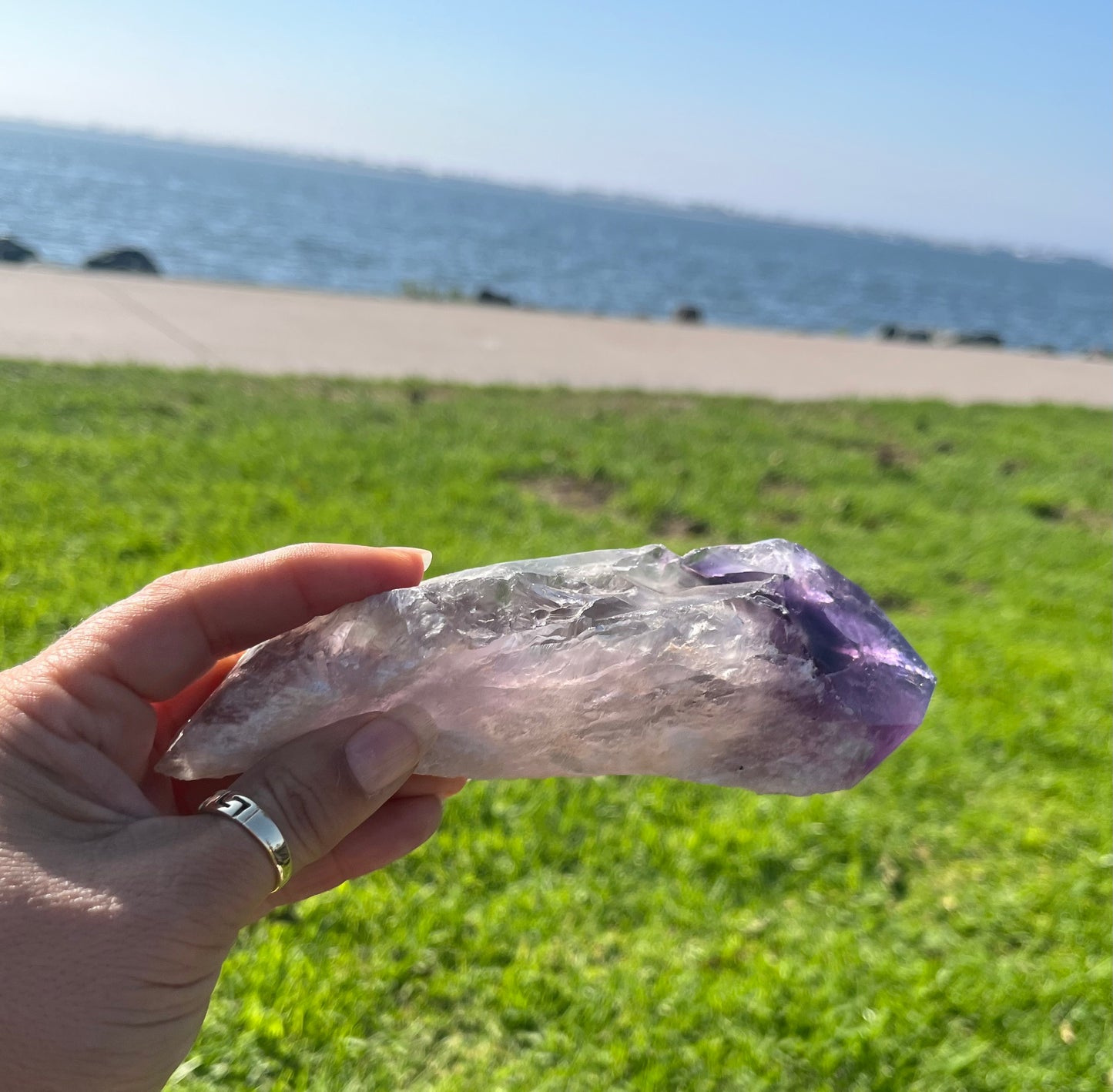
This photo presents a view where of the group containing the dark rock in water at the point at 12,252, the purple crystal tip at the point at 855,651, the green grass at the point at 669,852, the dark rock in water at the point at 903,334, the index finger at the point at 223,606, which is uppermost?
the dark rock in water at the point at 903,334

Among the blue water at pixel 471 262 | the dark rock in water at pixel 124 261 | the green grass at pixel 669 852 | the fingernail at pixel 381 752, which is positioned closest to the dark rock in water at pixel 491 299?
the blue water at pixel 471 262

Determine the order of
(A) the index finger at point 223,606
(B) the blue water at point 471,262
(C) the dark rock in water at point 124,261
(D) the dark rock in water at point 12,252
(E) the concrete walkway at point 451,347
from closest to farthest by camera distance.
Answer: (A) the index finger at point 223,606, (E) the concrete walkway at point 451,347, (D) the dark rock in water at point 12,252, (C) the dark rock in water at point 124,261, (B) the blue water at point 471,262

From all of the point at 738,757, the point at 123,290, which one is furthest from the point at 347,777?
the point at 123,290

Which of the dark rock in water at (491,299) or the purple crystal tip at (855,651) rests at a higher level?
the dark rock in water at (491,299)

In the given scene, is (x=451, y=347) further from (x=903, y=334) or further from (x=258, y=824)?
(x=903, y=334)

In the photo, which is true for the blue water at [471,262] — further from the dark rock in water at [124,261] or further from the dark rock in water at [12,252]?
the dark rock in water at [12,252]

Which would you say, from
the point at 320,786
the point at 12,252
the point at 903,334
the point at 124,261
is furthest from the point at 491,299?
the point at 320,786

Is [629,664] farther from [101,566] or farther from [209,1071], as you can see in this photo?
[101,566]
